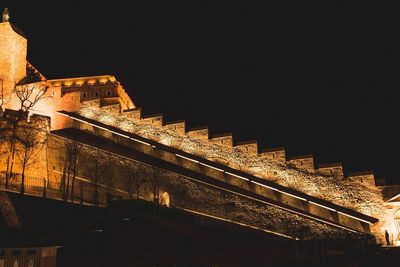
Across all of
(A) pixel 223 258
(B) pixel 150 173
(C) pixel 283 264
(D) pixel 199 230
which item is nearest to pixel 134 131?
(B) pixel 150 173

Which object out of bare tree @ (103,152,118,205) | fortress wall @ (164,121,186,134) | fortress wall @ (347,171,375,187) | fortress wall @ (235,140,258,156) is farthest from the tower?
fortress wall @ (347,171,375,187)

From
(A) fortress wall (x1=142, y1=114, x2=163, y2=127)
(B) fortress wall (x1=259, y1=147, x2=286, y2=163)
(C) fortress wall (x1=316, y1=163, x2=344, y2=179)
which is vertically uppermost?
(A) fortress wall (x1=142, y1=114, x2=163, y2=127)

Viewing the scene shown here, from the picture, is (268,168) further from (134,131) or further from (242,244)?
(134,131)

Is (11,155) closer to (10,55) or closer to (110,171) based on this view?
(110,171)

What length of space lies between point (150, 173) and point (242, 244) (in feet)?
28.4

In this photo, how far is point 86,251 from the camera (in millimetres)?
13117

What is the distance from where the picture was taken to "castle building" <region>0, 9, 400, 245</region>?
20.8m

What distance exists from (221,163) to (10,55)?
57.8 feet

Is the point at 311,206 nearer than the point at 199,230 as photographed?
No

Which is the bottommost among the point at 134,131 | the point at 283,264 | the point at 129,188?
the point at 283,264

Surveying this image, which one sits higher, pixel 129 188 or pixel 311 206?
pixel 129 188

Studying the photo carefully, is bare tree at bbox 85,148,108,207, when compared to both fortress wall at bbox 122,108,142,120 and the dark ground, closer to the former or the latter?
fortress wall at bbox 122,108,142,120

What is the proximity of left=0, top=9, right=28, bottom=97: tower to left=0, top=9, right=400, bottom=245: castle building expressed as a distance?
0.07 m

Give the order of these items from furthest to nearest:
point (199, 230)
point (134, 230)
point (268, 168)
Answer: point (268, 168) < point (199, 230) < point (134, 230)
